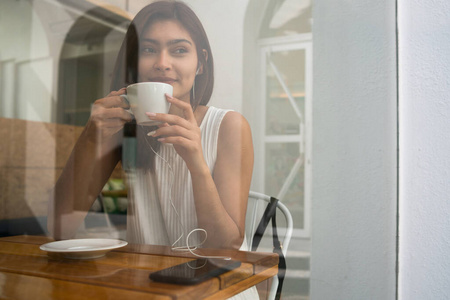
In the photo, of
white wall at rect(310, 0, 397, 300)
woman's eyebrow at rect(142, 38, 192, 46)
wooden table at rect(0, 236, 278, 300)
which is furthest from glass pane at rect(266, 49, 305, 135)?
wooden table at rect(0, 236, 278, 300)

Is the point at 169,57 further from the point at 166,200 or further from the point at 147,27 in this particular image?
the point at 166,200

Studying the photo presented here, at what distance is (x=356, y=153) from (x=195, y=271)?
2.93 ft

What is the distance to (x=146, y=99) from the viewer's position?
862 millimetres

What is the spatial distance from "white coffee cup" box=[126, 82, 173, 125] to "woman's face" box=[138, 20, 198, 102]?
45 mm

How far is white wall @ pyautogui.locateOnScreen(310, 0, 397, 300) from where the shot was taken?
1.30m

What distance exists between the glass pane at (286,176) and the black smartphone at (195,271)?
0.34 metres

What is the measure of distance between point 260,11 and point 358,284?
3.21 ft

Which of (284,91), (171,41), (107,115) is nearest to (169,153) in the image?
(107,115)

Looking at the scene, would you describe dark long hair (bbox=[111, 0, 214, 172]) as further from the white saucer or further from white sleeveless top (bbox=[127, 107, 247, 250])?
the white saucer

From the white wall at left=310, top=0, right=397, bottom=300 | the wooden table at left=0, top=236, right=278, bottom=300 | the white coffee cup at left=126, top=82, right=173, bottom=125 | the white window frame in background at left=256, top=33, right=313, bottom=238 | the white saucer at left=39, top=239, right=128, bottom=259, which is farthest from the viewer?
the white wall at left=310, top=0, right=397, bottom=300

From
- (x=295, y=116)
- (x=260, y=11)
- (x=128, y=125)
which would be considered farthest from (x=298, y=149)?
(x=128, y=125)

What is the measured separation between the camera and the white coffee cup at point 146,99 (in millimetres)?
856

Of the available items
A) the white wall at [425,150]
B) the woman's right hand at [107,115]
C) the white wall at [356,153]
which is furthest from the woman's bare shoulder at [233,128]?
the white wall at [425,150]

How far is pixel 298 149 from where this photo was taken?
116cm
